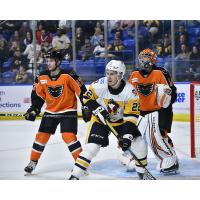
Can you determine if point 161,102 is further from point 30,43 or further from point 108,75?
point 30,43

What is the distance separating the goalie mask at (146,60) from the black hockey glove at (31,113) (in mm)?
817

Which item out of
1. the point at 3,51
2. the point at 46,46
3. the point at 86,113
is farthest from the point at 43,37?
the point at 86,113

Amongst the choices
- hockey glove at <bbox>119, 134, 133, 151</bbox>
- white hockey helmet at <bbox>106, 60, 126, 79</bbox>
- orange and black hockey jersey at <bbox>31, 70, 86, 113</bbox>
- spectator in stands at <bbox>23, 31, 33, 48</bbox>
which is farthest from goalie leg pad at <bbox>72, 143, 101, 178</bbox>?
spectator in stands at <bbox>23, 31, 33, 48</bbox>

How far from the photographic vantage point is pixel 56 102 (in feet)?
12.8

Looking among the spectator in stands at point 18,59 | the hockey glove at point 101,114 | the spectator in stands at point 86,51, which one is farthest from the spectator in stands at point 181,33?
the spectator in stands at point 18,59

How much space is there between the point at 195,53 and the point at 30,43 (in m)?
1.21

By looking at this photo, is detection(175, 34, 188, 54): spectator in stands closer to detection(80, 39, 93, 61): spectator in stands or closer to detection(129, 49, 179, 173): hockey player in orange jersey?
detection(129, 49, 179, 173): hockey player in orange jersey

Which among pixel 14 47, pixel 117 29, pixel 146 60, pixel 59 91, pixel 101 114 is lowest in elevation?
pixel 101 114

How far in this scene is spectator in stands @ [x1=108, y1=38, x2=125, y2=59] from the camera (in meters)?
3.86

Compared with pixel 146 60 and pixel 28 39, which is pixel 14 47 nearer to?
pixel 28 39

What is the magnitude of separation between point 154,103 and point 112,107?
0.32m

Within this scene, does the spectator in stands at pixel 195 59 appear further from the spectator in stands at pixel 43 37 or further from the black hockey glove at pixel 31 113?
the black hockey glove at pixel 31 113

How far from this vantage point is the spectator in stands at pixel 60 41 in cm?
388
